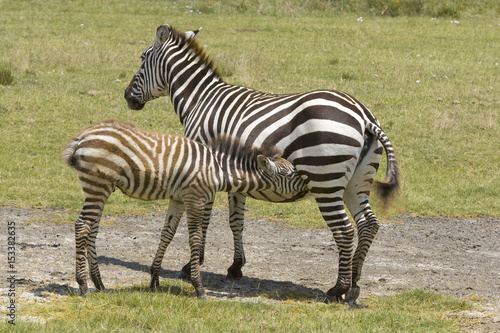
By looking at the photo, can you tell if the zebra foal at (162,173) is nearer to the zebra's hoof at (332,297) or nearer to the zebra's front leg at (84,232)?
the zebra's front leg at (84,232)

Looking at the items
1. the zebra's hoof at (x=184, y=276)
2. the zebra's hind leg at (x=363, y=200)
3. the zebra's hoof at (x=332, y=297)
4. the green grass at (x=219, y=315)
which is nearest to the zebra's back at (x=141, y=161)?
the green grass at (x=219, y=315)

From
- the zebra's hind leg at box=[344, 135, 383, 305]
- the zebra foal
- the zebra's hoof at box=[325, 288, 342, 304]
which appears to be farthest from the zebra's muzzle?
the zebra's hoof at box=[325, 288, 342, 304]

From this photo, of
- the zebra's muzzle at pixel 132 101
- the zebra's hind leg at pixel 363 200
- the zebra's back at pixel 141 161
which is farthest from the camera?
the zebra's muzzle at pixel 132 101

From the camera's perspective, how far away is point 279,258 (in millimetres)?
8758

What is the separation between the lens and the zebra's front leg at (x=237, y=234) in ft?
26.2

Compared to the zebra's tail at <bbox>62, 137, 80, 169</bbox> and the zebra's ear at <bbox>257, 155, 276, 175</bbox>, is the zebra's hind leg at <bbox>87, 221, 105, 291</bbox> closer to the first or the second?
the zebra's tail at <bbox>62, 137, 80, 169</bbox>

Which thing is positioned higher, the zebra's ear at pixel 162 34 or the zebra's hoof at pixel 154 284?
the zebra's ear at pixel 162 34

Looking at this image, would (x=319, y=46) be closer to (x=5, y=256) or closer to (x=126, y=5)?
(x=126, y=5)

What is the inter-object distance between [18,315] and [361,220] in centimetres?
351

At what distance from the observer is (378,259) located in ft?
29.1

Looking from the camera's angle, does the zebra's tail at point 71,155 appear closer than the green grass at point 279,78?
Yes

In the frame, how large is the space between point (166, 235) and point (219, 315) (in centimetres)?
130

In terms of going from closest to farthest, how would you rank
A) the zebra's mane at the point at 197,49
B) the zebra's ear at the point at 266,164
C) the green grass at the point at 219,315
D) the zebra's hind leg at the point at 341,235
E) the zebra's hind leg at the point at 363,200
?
the green grass at the point at 219,315 < the zebra's ear at the point at 266,164 < the zebra's hind leg at the point at 341,235 < the zebra's hind leg at the point at 363,200 < the zebra's mane at the point at 197,49

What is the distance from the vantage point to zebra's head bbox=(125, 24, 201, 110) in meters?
8.83
